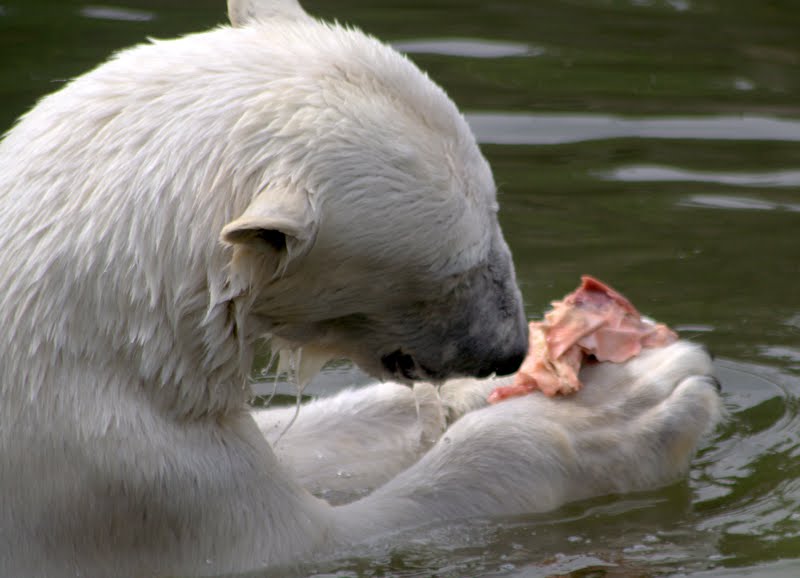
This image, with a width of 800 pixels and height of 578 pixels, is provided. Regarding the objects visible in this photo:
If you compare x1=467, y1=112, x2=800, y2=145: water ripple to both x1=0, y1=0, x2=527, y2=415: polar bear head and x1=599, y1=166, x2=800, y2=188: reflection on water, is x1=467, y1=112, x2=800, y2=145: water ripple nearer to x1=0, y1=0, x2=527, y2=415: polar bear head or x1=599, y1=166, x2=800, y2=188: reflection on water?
x1=599, y1=166, x2=800, y2=188: reflection on water

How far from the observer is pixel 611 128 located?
26.2 ft

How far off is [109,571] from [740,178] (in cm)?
420

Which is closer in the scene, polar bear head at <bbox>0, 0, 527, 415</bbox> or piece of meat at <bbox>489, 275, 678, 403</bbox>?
polar bear head at <bbox>0, 0, 527, 415</bbox>

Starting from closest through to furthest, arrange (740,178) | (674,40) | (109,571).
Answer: (109,571)
(740,178)
(674,40)

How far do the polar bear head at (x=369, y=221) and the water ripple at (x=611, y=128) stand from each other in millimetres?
3719

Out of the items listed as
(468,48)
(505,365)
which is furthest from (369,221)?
(468,48)

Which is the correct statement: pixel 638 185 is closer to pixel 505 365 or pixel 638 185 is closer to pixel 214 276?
pixel 505 365

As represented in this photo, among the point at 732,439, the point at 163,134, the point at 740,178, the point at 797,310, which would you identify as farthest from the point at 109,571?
the point at 740,178

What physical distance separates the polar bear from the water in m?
0.49

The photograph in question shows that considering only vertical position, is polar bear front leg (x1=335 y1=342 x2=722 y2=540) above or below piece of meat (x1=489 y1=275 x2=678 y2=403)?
below

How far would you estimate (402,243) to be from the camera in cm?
394

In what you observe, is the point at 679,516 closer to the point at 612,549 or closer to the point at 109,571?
the point at 612,549

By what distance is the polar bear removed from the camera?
3.84m

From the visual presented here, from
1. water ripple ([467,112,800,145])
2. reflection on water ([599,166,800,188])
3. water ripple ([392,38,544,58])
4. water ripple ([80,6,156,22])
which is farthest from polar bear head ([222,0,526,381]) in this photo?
water ripple ([80,6,156,22])
